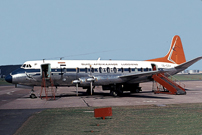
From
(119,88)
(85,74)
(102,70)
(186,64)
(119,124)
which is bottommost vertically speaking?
(119,124)

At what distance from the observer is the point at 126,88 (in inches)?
1374

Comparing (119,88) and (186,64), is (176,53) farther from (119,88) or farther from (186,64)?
(119,88)

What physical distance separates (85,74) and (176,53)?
54.5 ft

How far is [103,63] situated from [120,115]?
1661 centimetres

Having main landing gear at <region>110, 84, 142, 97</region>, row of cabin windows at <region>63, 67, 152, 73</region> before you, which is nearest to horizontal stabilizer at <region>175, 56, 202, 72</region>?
row of cabin windows at <region>63, 67, 152, 73</region>

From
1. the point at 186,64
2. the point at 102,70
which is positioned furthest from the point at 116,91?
the point at 186,64

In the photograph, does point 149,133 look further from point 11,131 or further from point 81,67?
point 81,67

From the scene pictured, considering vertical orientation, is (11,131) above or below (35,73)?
below

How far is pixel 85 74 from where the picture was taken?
102 ft

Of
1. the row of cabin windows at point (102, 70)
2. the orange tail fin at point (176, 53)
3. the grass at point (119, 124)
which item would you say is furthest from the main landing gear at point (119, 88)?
the grass at point (119, 124)

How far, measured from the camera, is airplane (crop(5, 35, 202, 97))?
29.2 m

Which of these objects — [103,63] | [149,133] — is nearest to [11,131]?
[149,133]

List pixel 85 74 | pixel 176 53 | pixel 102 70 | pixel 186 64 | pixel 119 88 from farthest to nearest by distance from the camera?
1. pixel 176 53
2. pixel 186 64
3. pixel 102 70
4. pixel 119 88
5. pixel 85 74

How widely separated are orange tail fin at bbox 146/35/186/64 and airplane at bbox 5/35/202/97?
4.25 m
